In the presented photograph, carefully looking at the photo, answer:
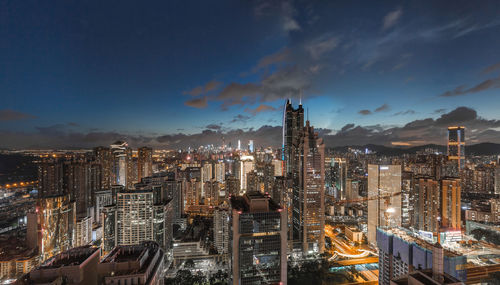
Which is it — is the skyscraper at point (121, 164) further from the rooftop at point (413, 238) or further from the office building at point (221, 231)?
the rooftop at point (413, 238)

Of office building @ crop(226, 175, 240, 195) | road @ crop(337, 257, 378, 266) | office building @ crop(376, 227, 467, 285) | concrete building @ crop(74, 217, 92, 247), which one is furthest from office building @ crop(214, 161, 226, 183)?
office building @ crop(376, 227, 467, 285)

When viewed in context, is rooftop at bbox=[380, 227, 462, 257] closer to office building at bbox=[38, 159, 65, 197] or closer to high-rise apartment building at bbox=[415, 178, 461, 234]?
high-rise apartment building at bbox=[415, 178, 461, 234]

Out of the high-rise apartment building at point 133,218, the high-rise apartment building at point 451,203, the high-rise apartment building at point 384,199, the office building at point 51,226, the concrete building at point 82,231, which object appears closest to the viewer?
the office building at point 51,226

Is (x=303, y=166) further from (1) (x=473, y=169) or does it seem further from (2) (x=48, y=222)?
(1) (x=473, y=169)

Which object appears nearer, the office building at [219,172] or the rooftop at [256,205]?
the rooftop at [256,205]

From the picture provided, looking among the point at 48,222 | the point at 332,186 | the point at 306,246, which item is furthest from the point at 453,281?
the point at 332,186

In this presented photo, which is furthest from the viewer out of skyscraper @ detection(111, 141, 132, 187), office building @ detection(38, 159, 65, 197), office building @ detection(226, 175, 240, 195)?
skyscraper @ detection(111, 141, 132, 187)

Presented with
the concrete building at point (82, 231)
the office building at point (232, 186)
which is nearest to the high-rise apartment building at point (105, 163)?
the concrete building at point (82, 231)
